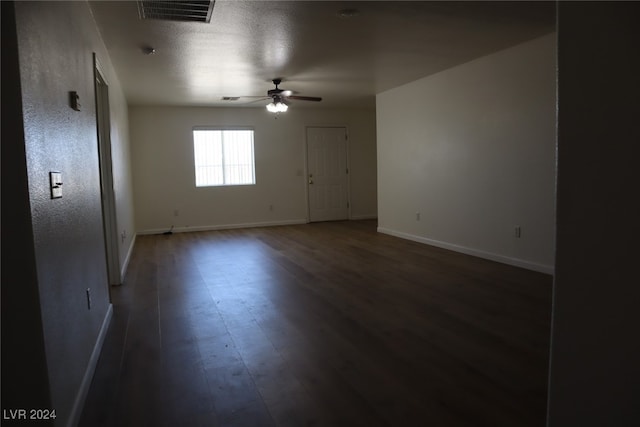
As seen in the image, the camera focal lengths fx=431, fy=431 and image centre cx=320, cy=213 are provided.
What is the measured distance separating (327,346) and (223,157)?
6.51 m

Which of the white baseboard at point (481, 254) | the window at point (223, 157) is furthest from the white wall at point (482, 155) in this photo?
the window at point (223, 157)

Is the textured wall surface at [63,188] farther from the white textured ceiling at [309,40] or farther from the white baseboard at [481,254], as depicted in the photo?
the white baseboard at [481,254]

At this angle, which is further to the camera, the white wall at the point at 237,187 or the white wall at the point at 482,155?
the white wall at the point at 237,187

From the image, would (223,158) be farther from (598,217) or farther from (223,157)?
(598,217)

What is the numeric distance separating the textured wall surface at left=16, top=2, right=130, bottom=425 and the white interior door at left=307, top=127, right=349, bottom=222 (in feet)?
20.5

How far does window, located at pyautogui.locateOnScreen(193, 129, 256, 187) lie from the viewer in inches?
332

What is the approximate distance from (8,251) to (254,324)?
6.39 ft

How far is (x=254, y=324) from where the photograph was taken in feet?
10.5

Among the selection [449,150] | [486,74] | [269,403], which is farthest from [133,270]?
[486,74]

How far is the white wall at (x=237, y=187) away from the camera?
805 cm

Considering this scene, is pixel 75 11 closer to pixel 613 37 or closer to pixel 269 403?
pixel 269 403

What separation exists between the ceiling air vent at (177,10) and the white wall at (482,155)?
322 cm

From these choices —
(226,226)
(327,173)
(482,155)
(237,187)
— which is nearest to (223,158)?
(237,187)

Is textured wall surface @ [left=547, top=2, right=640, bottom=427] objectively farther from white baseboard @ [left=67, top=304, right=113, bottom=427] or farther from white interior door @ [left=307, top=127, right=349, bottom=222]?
white interior door @ [left=307, top=127, right=349, bottom=222]
